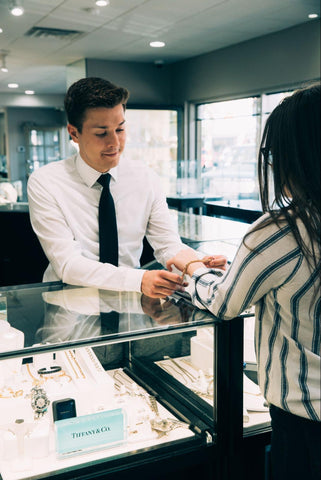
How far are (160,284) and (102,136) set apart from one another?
2.14ft

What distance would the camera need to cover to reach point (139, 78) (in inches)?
330

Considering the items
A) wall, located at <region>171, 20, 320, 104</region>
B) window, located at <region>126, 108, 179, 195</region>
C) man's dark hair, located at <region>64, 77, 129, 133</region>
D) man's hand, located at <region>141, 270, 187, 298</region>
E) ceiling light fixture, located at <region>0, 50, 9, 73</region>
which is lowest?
man's hand, located at <region>141, 270, 187, 298</region>

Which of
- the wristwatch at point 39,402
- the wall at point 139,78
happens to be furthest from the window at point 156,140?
the wristwatch at point 39,402

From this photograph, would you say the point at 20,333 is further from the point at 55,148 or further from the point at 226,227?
the point at 55,148

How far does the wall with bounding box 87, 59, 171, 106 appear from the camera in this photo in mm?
8055

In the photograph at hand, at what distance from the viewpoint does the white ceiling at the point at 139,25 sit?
5102 mm

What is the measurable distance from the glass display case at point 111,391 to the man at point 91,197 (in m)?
0.20

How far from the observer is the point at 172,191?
7.92m

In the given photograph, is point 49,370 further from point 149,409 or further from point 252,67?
point 252,67

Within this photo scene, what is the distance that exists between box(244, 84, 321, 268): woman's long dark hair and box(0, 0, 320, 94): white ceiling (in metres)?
4.57

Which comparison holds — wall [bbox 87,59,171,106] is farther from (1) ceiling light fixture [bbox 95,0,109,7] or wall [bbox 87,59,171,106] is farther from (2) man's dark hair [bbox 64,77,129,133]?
(2) man's dark hair [bbox 64,77,129,133]

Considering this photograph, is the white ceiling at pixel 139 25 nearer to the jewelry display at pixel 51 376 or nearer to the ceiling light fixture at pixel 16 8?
the ceiling light fixture at pixel 16 8

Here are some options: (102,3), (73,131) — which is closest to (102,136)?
(73,131)

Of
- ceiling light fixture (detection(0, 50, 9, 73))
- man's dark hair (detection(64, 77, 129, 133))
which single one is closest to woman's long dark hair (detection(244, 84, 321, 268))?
man's dark hair (detection(64, 77, 129, 133))
